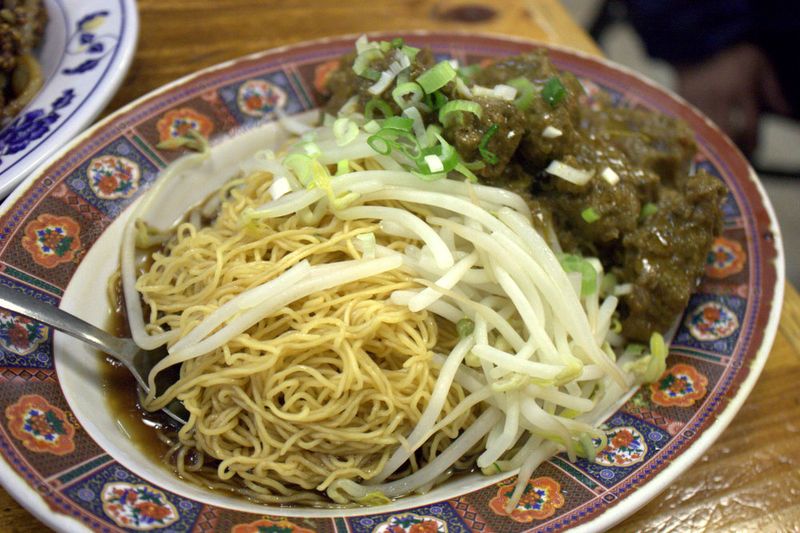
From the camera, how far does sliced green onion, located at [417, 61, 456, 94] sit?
6.48ft

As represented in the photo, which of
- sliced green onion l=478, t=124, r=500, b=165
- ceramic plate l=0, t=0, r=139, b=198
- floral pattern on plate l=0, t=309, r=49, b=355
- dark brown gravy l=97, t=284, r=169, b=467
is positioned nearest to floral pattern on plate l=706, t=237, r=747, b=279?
sliced green onion l=478, t=124, r=500, b=165

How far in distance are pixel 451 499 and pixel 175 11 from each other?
2.54 metres

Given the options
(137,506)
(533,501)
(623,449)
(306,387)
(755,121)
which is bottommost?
(755,121)

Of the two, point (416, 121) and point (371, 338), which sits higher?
point (416, 121)

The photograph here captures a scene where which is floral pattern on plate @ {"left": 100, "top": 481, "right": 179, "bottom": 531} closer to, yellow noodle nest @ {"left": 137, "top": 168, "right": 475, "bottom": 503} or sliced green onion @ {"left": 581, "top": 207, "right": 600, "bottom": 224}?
yellow noodle nest @ {"left": 137, "top": 168, "right": 475, "bottom": 503}

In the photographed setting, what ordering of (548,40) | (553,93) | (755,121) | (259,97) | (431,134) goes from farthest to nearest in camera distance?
(755,121) → (548,40) → (259,97) → (553,93) → (431,134)

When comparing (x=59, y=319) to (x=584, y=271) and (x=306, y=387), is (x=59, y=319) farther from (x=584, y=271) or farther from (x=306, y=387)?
(x=584, y=271)

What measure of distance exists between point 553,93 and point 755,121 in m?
2.27

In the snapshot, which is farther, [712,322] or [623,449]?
[712,322]

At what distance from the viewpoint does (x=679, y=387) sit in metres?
1.92

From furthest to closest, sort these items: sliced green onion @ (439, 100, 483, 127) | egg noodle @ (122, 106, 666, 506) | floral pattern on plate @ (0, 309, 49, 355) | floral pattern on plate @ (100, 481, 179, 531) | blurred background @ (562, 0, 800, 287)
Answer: blurred background @ (562, 0, 800, 287), sliced green onion @ (439, 100, 483, 127), egg noodle @ (122, 106, 666, 506), floral pattern on plate @ (0, 309, 49, 355), floral pattern on plate @ (100, 481, 179, 531)

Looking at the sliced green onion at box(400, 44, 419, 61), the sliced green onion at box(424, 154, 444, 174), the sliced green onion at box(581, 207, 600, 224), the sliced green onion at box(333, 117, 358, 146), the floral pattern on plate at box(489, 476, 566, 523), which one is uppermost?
the sliced green onion at box(400, 44, 419, 61)

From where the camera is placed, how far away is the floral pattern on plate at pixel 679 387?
186cm

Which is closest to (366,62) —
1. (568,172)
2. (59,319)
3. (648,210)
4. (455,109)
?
(455,109)
